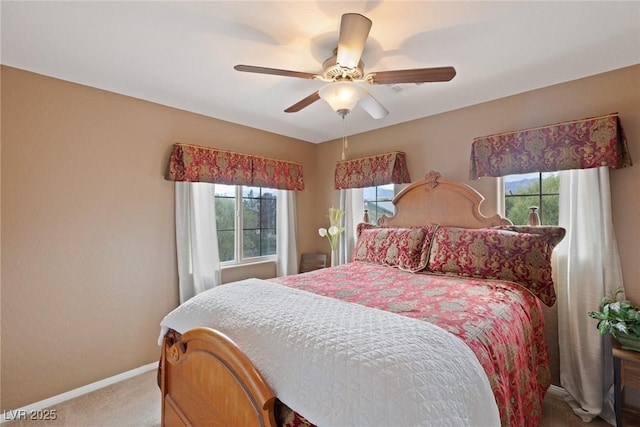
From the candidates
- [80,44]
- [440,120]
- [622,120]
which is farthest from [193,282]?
[622,120]

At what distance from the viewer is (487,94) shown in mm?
2586

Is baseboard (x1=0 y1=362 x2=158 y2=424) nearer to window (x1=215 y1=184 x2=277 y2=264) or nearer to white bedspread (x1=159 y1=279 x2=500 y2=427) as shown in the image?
window (x1=215 y1=184 x2=277 y2=264)

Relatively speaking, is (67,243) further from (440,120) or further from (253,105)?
(440,120)

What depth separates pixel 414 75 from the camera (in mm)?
1630

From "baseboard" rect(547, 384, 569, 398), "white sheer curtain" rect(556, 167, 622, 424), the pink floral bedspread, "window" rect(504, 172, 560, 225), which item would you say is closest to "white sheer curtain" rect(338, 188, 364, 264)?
the pink floral bedspread

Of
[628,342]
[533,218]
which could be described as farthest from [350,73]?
[628,342]

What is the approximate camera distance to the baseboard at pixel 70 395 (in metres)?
2.01

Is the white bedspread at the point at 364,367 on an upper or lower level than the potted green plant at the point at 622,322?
upper

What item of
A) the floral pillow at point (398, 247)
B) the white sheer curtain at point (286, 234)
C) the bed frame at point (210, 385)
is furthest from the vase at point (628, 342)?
the white sheer curtain at point (286, 234)

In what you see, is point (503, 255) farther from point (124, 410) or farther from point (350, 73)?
point (124, 410)

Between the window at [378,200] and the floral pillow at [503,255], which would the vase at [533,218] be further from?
the window at [378,200]

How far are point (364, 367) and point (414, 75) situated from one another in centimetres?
150

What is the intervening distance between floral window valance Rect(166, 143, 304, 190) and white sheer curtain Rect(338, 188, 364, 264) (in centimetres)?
63

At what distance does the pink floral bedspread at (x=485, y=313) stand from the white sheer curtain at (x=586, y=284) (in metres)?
0.40
